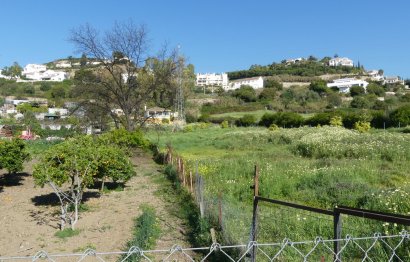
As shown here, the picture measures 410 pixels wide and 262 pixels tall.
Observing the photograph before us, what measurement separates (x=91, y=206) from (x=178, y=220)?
349 centimetres

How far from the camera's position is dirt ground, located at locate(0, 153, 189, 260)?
8.89 metres

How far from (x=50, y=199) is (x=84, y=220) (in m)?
3.87

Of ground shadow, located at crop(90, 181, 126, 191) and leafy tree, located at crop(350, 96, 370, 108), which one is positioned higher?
leafy tree, located at crop(350, 96, 370, 108)

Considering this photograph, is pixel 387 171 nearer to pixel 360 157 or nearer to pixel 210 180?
pixel 360 157

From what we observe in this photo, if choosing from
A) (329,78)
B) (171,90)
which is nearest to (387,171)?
(171,90)

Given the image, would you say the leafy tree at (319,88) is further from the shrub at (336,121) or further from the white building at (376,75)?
the shrub at (336,121)

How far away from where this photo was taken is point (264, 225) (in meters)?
7.39

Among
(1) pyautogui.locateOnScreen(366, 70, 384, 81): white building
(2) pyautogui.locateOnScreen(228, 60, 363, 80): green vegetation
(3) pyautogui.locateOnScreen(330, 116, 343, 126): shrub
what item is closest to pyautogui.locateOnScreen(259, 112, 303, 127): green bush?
Answer: (3) pyautogui.locateOnScreen(330, 116, 343, 126): shrub

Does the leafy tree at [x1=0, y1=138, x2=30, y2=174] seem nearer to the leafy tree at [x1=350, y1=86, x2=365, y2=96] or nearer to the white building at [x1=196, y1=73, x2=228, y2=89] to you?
the leafy tree at [x1=350, y1=86, x2=365, y2=96]

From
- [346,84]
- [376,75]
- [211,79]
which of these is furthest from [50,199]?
[211,79]

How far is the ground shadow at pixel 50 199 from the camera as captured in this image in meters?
13.8

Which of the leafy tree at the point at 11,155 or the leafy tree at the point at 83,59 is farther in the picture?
the leafy tree at the point at 83,59

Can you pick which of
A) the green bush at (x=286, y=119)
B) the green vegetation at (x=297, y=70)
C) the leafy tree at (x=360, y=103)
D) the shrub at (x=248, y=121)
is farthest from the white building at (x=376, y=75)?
the green bush at (x=286, y=119)

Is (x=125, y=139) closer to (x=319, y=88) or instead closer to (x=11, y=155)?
(x=11, y=155)
